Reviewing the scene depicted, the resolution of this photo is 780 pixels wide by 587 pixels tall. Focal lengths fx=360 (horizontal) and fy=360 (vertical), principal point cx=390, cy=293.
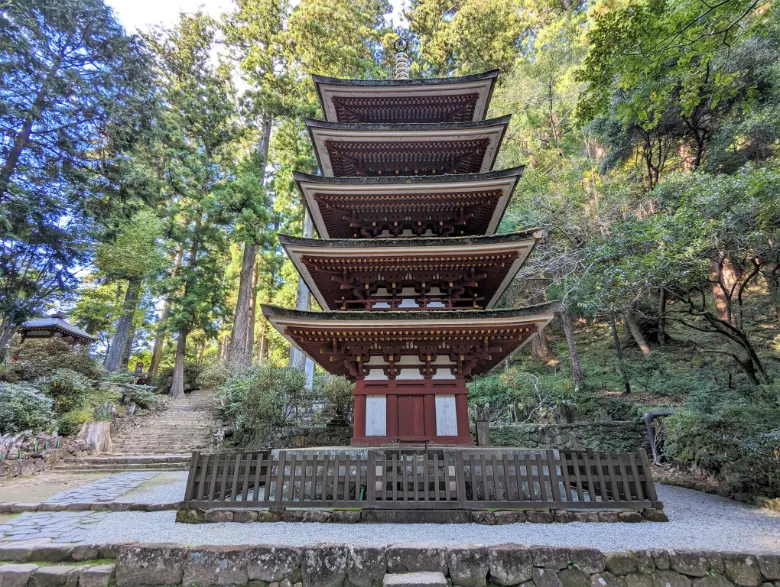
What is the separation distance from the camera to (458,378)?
7730 mm

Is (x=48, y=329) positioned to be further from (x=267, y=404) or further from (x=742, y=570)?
(x=742, y=570)

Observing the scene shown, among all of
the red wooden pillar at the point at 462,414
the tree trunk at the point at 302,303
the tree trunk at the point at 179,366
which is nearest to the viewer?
the red wooden pillar at the point at 462,414

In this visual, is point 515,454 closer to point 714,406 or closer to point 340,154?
point 714,406

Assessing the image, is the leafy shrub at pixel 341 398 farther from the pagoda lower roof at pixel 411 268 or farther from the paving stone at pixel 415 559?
the paving stone at pixel 415 559

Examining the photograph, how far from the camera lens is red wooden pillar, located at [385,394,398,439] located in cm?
746

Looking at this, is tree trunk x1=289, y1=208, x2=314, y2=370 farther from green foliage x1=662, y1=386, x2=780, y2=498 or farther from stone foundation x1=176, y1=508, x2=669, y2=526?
green foliage x1=662, y1=386, x2=780, y2=498

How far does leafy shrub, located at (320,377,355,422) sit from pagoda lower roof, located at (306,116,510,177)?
6.80m

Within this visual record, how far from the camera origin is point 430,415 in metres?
7.55

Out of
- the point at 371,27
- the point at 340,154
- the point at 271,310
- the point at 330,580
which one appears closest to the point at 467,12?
the point at 371,27

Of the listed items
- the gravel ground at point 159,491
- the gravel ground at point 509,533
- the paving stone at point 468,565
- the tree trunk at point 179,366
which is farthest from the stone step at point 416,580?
the tree trunk at point 179,366

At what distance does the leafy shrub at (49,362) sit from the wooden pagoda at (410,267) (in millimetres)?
11591

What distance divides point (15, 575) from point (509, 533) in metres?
5.65

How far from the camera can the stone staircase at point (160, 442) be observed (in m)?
10.1

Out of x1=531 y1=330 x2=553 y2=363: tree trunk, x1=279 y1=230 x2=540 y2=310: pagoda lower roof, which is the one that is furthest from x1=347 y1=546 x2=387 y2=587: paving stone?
x1=531 y1=330 x2=553 y2=363: tree trunk
